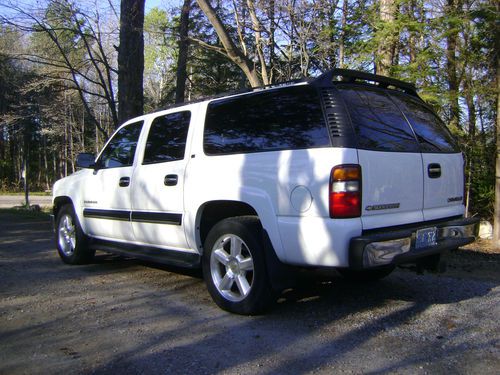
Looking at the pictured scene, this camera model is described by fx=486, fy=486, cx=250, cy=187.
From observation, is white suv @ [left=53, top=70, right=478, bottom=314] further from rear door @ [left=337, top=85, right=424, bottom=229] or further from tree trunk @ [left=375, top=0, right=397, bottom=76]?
tree trunk @ [left=375, top=0, right=397, bottom=76]

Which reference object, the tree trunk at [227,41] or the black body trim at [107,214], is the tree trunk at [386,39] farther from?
the black body trim at [107,214]

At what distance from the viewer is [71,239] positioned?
681 centimetres

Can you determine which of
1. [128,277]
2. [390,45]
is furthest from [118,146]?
[390,45]

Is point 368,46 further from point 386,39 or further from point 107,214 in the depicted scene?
point 107,214

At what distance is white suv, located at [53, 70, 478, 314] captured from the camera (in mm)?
3674

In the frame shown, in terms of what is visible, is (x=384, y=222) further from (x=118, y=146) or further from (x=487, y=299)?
(x=118, y=146)

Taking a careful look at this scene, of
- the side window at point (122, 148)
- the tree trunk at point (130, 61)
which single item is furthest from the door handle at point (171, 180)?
the tree trunk at point (130, 61)

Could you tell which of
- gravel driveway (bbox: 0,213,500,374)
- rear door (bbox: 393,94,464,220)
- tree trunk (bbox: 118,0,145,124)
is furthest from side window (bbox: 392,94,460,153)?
tree trunk (bbox: 118,0,145,124)

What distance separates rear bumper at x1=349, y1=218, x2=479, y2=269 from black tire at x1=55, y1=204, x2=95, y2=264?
421cm

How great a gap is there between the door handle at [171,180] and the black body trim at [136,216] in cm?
32

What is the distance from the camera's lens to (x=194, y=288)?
5355mm

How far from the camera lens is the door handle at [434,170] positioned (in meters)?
4.25

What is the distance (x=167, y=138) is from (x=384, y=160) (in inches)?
97.3

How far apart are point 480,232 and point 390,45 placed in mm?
4958
